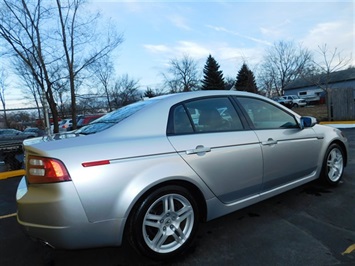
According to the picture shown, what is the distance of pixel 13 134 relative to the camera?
14594mm

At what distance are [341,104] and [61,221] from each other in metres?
15.5

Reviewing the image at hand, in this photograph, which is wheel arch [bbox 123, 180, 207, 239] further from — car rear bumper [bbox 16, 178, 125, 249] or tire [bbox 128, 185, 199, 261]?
car rear bumper [bbox 16, 178, 125, 249]

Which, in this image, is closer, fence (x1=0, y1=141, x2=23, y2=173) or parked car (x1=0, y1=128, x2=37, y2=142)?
fence (x1=0, y1=141, x2=23, y2=173)

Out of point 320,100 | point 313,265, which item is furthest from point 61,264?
point 320,100

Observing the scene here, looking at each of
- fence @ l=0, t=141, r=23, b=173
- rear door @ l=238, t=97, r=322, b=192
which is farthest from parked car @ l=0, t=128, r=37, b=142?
rear door @ l=238, t=97, r=322, b=192

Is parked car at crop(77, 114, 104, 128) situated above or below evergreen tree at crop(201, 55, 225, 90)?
below

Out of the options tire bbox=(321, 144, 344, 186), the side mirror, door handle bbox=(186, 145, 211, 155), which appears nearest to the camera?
door handle bbox=(186, 145, 211, 155)

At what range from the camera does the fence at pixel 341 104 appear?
14.0 metres

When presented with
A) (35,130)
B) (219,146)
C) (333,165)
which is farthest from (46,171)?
(35,130)

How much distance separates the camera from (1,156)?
305 inches

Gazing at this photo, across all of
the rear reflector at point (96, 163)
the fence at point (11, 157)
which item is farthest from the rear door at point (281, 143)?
the fence at point (11, 157)

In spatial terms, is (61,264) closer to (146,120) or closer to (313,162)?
(146,120)

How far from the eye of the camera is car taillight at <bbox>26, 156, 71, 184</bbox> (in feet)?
6.94

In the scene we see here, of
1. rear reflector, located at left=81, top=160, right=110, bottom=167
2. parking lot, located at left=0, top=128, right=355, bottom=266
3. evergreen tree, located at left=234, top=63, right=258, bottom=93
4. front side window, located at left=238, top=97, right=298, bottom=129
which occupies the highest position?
evergreen tree, located at left=234, top=63, right=258, bottom=93
